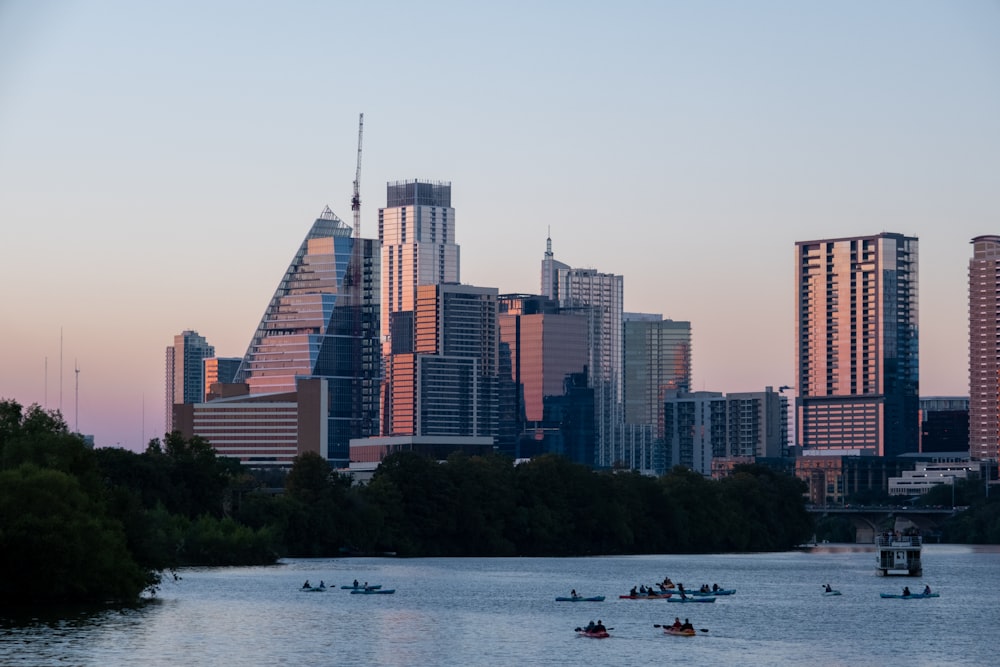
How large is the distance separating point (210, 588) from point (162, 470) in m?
45.2

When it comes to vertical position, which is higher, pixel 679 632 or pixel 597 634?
pixel 597 634

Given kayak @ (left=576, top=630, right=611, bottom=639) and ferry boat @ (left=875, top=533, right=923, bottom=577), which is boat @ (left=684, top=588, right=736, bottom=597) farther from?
ferry boat @ (left=875, top=533, right=923, bottom=577)

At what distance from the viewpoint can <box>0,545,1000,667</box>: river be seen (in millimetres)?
100575

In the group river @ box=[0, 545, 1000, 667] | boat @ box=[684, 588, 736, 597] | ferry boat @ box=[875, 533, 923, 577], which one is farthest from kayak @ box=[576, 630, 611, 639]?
ferry boat @ box=[875, 533, 923, 577]

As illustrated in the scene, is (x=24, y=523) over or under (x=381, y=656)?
over

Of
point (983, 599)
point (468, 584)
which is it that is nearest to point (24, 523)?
point (468, 584)

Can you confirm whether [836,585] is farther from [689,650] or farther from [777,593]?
[689,650]

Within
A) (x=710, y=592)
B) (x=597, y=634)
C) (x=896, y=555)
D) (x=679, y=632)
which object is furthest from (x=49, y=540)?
(x=896, y=555)

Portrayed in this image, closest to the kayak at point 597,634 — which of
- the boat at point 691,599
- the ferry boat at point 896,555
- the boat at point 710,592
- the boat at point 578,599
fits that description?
the boat at point 578,599

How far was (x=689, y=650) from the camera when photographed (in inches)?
4215

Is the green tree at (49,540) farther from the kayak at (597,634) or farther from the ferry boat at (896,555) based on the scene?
the ferry boat at (896,555)

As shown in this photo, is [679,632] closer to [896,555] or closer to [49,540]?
[49,540]

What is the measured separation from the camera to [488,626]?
12069 cm

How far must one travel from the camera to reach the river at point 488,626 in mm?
100575
